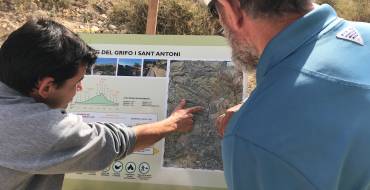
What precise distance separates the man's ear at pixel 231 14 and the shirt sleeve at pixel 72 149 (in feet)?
2.01

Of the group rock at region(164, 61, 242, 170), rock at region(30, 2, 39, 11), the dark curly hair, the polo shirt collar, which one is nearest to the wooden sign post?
rock at region(164, 61, 242, 170)

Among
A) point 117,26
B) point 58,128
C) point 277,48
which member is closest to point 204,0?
point 277,48

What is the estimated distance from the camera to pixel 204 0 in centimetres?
147

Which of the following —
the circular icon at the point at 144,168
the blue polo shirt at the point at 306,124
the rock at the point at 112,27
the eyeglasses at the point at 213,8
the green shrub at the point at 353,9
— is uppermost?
the eyeglasses at the point at 213,8

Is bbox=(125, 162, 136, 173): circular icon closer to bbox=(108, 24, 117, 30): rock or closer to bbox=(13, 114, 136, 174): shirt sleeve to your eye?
bbox=(13, 114, 136, 174): shirt sleeve

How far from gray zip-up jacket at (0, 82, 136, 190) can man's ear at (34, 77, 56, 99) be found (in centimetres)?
5

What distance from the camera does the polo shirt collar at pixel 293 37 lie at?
1.12m

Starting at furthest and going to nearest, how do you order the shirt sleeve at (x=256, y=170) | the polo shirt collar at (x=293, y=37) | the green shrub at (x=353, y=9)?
the green shrub at (x=353, y=9)
the polo shirt collar at (x=293, y=37)
the shirt sleeve at (x=256, y=170)

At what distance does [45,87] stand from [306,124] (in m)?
1.00

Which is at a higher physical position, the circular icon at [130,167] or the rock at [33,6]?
the circular icon at [130,167]

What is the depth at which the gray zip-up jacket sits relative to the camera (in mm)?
1554

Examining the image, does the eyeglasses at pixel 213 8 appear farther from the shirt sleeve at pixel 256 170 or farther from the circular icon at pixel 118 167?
the circular icon at pixel 118 167

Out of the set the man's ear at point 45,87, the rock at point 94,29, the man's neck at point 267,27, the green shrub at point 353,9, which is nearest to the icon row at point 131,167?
the man's ear at point 45,87

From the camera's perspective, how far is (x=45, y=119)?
5.17 feet
